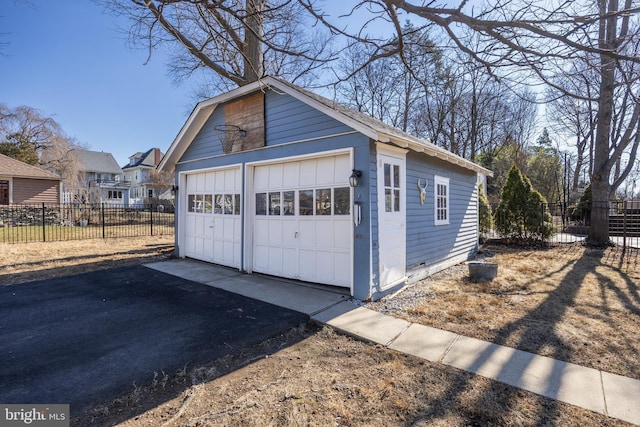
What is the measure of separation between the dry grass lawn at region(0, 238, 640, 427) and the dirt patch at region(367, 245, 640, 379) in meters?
0.03

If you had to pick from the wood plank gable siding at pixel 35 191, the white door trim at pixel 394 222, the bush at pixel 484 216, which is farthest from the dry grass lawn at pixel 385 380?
the wood plank gable siding at pixel 35 191

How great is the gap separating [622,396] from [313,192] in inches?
177

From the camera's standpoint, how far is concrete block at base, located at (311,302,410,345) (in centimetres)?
369

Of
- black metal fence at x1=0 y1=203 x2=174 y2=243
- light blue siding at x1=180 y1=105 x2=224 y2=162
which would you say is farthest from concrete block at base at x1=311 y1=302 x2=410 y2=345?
black metal fence at x1=0 y1=203 x2=174 y2=243

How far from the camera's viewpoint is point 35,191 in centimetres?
1953

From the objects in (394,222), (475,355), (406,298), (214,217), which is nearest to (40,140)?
(214,217)

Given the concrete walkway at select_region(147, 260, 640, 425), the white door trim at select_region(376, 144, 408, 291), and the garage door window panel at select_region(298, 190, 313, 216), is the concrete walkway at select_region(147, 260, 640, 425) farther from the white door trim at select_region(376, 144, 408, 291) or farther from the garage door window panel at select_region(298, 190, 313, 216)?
the garage door window panel at select_region(298, 190, 313, 216)

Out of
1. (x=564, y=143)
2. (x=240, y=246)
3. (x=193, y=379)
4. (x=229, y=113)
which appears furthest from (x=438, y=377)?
(x=564, y=143)

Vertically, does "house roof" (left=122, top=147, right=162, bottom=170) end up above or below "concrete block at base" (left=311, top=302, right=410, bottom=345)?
above

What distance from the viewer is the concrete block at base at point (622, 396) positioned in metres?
2.27

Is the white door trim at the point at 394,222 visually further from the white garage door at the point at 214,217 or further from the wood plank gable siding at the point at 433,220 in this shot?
the white garage door at the point at 214,217

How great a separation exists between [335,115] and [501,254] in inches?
302

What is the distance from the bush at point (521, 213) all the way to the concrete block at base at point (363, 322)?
922 cm

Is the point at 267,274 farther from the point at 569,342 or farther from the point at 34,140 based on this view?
the point at 34,140
